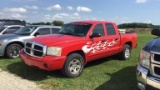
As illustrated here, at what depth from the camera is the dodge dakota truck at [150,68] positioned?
3.93 m

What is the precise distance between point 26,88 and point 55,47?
136 cm

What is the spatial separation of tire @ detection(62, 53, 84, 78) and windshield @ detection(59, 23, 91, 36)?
3.15ft

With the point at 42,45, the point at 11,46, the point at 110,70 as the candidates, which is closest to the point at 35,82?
the point at 42,45

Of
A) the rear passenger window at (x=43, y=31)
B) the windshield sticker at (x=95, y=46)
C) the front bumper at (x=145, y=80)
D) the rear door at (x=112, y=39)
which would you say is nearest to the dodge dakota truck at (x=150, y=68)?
the front bumper at (x=145, y=80)

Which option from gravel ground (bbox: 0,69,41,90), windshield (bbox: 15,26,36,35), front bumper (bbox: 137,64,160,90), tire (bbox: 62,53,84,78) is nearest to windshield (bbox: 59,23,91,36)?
tire (bbox: 62,53,84,78)

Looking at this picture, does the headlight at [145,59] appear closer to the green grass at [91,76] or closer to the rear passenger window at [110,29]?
the green grass at [91,76]

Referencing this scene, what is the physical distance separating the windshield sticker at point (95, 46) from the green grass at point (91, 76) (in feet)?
2.39

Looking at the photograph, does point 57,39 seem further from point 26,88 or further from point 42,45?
point 26,88

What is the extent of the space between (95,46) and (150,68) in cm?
368

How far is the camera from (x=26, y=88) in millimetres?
5906

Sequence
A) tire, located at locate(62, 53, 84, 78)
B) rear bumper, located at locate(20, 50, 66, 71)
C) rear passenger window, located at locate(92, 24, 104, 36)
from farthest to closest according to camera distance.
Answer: rear passenger window, located at locate(92, 24, 104, 36) → tire, located at locate(62, 53, 84, 78) → rear bumper, located at locate(20, 50, 66, 71)

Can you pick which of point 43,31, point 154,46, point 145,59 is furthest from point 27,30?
point 154,46

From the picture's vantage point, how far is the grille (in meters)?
6.53

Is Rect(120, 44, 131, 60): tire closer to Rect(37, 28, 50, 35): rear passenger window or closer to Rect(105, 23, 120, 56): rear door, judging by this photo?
Rect(105, 23, 120, 56): rear door
